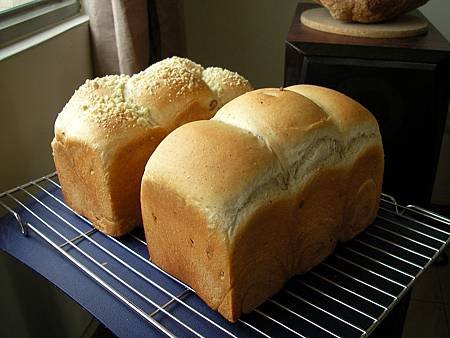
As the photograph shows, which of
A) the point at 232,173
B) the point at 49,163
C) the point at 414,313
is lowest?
the point at 414,313

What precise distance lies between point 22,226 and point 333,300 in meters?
0.56

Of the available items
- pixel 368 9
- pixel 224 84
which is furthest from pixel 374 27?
pixel 224 84

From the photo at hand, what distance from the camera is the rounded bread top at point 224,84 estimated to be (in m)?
0.94

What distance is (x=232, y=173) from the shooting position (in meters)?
0.65

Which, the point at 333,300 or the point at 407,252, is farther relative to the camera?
the point at 407,252

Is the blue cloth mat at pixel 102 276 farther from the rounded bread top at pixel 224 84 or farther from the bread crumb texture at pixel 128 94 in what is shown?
the rounded bread top at pixel 224 84

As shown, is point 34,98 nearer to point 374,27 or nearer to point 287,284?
point 287,284

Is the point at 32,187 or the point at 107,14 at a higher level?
the point at 107,14

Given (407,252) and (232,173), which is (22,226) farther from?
(407,252)

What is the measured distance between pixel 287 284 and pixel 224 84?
16.3 inches

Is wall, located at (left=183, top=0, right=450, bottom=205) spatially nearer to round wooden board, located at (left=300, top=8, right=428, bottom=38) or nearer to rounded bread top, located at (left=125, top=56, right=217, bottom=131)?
round wooden board, located at (left=300, top=8, right=428, bottom=38)

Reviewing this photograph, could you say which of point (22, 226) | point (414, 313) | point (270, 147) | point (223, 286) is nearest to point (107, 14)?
point (22, 226)

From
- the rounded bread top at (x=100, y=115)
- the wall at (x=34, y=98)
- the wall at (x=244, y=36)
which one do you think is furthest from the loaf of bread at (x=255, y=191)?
the wall at (x=244, y=36)

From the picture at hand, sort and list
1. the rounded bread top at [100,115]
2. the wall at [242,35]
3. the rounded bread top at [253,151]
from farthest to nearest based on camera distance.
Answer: the wall at [242,35] → the rounded bread top at [100,115] → the rounded bread top at [253,151]
